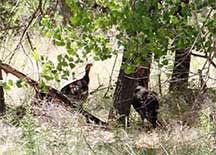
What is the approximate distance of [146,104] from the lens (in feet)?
21.3

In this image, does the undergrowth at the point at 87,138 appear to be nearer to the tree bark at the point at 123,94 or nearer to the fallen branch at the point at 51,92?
the fallen branch at the point at 51,92

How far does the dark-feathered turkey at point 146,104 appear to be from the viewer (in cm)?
632

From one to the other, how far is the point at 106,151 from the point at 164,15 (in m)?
1.21

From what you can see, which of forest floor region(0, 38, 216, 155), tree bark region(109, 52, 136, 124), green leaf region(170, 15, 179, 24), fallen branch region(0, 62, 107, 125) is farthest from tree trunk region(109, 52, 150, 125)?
green leaf region(170, 15, 179, 24)

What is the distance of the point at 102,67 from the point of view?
955cm

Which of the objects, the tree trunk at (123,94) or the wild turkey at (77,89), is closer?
the tree trunk at (123,94)

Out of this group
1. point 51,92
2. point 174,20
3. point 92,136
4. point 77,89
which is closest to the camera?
point 174,20

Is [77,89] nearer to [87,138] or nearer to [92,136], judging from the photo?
[92,136]

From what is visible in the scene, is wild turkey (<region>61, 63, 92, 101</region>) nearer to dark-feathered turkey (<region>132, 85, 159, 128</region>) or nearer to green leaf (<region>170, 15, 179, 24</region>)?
dark-feathered turkey (<region>132, 85, 159, 128</region>)

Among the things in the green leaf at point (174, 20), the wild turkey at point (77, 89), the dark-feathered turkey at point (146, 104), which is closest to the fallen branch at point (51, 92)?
the wild turkey at point (77, 89)

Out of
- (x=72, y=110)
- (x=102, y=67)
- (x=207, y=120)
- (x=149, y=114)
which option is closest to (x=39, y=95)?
(x=72, y=110)

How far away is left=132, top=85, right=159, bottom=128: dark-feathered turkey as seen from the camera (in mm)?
6316

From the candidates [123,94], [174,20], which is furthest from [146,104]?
[174,20]

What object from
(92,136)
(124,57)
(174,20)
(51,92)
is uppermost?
(174,20)
